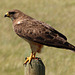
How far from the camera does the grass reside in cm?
1340

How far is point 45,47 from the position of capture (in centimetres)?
1519

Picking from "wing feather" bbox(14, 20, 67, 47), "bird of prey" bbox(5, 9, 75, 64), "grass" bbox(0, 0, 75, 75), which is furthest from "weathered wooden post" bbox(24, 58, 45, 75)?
"grass" bbox(0, 0, 75, 75)

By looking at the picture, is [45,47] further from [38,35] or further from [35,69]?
[35,69]

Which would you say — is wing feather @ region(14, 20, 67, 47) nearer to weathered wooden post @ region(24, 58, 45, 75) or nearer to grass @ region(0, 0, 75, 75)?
grass @ region(0, 0, 75, 75)

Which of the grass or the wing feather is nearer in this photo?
the wing feather

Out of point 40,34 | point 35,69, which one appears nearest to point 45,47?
point 40,34

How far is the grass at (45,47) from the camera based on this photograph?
13.4 meters

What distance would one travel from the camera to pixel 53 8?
25.5 metres

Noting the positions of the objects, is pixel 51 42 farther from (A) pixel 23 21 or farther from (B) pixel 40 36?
(A) pixel 23 21

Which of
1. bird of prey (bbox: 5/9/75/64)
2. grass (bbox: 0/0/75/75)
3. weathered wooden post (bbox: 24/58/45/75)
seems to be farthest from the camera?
grass (bbox: 0/0/75/75)

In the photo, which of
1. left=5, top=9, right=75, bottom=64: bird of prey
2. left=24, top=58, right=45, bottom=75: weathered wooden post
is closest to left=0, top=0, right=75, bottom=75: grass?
left=5, top=9, right=75, bottom=64: bird of prey

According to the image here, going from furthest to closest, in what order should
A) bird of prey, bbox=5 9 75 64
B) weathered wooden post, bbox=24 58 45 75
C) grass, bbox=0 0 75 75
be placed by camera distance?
grass, bbox=0 0 75 75 → bird of prey, bbox=5 9 75 64 → weathered wooden post, bbox=24 58 45 75

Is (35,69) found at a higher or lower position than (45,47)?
lower

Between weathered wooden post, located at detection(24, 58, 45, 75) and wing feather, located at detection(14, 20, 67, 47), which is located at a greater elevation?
wing feather, located at detection(14, 20, 67, 47)
